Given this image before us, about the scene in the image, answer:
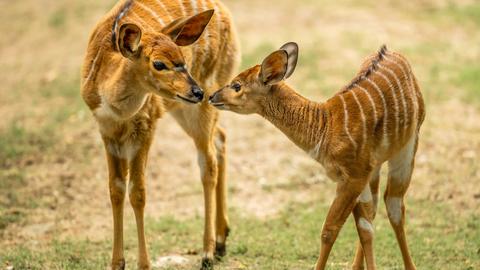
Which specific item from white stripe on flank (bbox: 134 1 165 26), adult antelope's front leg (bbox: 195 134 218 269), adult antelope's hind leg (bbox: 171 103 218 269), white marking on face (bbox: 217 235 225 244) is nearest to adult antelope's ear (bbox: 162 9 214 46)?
white stripe on flank (bbox: 134 1 165 26)

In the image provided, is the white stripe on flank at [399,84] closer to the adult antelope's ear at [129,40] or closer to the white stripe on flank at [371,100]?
the white stripe on flank at [371,100]

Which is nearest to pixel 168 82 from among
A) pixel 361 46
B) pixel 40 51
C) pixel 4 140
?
pixel 4 140

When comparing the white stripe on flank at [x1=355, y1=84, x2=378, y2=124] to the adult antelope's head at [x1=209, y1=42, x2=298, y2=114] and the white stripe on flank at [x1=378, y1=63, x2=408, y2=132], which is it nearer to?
the white stripe on flank at [x1=378, y1=63, x2=408, y2=132]

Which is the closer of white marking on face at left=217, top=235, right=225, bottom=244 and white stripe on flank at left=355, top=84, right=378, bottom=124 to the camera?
white stripe on flank at left=355, top=84, right=378, bottom=124

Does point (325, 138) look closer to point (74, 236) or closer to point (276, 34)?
point (74, 236)

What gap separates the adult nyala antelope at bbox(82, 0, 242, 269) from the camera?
558cm

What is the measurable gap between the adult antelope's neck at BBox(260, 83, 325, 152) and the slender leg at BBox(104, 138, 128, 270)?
3.95 ft

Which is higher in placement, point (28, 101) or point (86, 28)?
point (86, 28)

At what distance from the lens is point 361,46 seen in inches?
480

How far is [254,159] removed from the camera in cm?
935

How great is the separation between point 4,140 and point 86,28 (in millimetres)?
4253

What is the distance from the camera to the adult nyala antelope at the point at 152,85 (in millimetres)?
5582

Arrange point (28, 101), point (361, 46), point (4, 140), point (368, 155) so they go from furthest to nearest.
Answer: point (361, 46)
point (28, 101)
point (4, 140)
point (368, 155)

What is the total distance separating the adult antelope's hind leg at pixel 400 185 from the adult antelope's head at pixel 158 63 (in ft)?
4.64
